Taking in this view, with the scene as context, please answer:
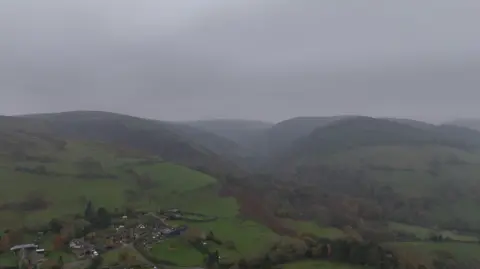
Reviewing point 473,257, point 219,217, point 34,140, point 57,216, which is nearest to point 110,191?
point 57,216

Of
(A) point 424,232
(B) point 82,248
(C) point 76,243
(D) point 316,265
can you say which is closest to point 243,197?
(A) point 424,232

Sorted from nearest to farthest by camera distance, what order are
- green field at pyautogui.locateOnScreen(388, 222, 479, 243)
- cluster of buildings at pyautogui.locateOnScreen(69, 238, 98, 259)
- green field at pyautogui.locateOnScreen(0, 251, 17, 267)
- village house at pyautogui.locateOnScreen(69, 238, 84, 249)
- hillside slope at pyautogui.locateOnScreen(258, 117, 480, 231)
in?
green field at pyautogui.locateOnScreen(0, 251, 17, 267) < cluster of buildings at pyautogui.locateOnScreen(69, 238, 98, 259) < village house at pyautogui.locateOnScreen(69, 238, 84, 249) < green field at pyautogui.locateOnScreen(388, 222, 479, 243) < hillside slope at pyautogui.locateOnScreen(258, 117, 480, 231)

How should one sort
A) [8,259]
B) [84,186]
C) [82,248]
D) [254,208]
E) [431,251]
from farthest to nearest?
[84,186] < [254,208] < [431,251] < [82,248] < [8,259]

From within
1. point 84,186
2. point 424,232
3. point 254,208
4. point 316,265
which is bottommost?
point 424,232

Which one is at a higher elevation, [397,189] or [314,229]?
[397,189]

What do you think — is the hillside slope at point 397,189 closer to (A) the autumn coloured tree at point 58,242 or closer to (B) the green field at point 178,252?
(B) the green field at point 178,252

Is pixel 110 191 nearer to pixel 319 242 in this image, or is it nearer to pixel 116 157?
pixel 116 157

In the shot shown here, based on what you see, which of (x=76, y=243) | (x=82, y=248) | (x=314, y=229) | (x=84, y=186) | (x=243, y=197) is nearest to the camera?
(x=82, y=248)

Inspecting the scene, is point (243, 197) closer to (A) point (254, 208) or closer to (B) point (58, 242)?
(A) point (254, 208)

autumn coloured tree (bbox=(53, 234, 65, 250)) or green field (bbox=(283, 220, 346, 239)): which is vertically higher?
autumn coloured tree (bbox=(53, 234, 65, 250))

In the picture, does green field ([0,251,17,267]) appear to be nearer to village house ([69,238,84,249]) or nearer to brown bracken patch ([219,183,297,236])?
village house ([69,238,84,249])

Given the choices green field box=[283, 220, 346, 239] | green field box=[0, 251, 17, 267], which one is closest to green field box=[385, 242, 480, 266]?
green field box=[283, 220, 346, 239]

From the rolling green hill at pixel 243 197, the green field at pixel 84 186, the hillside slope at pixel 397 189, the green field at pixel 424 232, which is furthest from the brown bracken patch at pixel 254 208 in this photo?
the green field at pixel 424 232
